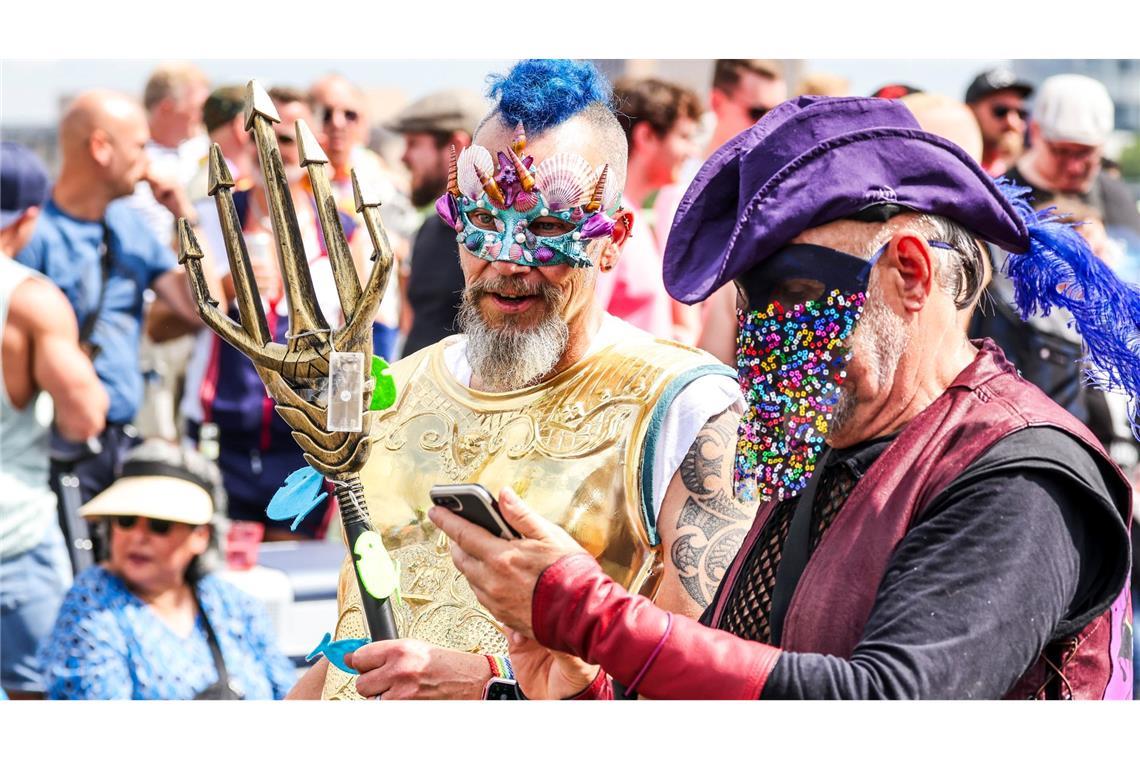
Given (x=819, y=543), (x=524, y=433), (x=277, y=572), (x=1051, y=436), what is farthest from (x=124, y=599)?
(x=1051, y=436)

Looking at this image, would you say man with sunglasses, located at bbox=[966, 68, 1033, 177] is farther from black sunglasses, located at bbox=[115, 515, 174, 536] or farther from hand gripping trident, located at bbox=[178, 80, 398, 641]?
hand gripping trident, located at bbox=[178, 80, 398, 641]

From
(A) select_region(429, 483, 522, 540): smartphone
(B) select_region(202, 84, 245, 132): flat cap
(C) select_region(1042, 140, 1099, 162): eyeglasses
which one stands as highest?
(B) select_region(202, 84, 245, 132): flat cap

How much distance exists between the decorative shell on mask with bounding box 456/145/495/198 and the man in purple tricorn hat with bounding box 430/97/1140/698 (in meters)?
0.73

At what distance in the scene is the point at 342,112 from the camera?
6.87 meters

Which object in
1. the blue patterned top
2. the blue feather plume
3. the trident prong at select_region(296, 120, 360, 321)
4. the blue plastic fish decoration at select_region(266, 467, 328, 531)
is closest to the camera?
the blue feather plume

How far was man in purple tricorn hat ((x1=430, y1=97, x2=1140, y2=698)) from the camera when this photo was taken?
2.37 meters

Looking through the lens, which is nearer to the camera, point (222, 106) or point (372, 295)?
point (372, 295)

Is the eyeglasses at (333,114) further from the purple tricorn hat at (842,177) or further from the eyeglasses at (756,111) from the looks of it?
the purple tricorn hat at (842,177)

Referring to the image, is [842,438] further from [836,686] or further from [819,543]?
[836,686]

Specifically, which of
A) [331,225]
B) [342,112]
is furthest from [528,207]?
[342,112]

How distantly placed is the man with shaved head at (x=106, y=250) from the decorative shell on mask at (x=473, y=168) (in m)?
2.99

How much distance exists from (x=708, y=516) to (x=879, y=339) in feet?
2.45

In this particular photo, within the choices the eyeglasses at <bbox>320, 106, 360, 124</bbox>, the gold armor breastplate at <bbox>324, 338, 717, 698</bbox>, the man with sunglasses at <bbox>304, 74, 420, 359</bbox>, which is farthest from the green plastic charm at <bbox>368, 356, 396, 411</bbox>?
the eyeglasses at <bbox>320, 106, 360, 124</bbox>

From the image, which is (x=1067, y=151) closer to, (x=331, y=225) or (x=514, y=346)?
(x=514, y=346)
